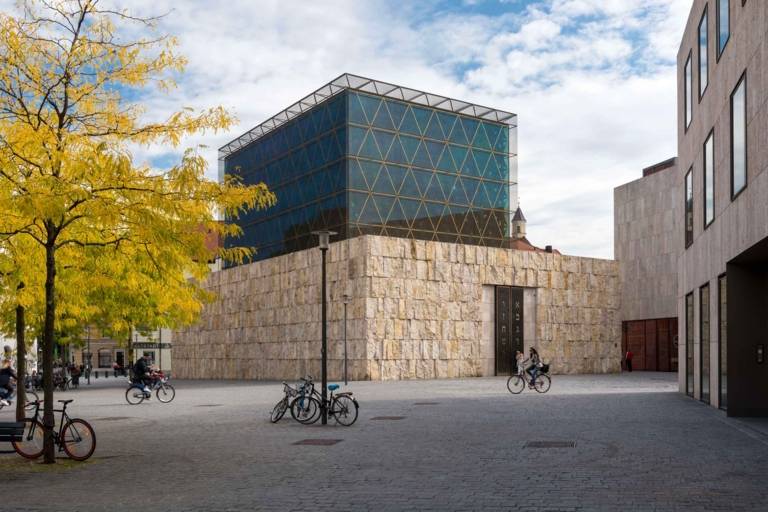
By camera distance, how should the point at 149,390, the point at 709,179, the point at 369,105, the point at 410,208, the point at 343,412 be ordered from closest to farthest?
the point at 343,412, the point at 709,179, the point at 149,390, the point at 369,105, the point at 410,208

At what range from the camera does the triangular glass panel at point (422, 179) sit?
5753cm

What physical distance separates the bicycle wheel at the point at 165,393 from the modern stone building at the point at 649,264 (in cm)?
4260

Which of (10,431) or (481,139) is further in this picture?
(481,139)

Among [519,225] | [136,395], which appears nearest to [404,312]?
[136,395]

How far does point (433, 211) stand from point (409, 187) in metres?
2.53

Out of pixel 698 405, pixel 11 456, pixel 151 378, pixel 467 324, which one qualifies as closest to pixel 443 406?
pixel 698 405

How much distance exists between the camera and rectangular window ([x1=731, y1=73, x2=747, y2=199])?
1752 cm

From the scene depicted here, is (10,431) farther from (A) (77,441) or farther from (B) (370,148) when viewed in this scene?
(B) (370,148)

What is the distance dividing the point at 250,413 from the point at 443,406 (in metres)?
5.45

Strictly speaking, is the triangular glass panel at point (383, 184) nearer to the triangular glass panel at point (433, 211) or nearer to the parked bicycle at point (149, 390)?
the triangular glass panel at point (433, 211)

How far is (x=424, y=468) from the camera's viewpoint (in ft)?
38.3

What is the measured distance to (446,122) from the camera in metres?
59.7

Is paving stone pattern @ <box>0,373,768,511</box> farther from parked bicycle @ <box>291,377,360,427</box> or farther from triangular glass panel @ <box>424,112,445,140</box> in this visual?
triangular glass panel @ <box>424,112,445,140</box>

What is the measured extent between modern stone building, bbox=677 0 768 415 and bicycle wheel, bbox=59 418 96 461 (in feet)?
38.7
